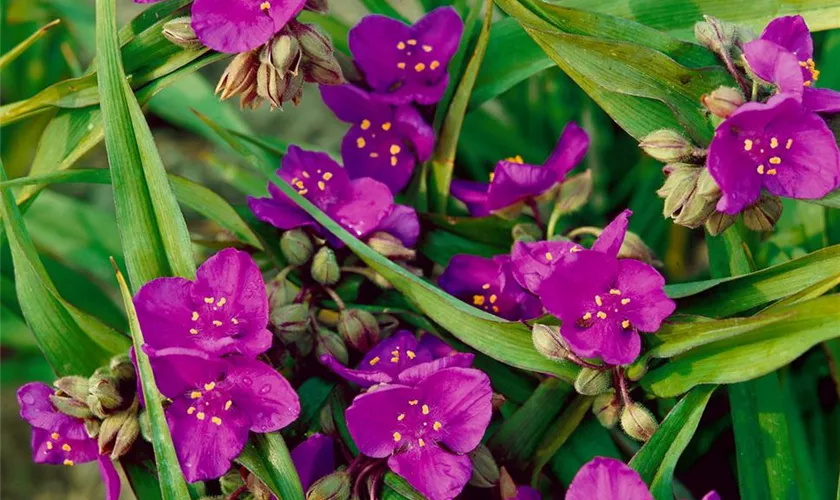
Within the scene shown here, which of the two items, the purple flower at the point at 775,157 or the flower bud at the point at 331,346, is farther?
the flower bud at the point at 331,346

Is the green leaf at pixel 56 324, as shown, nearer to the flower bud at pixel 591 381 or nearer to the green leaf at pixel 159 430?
the green leaf at pixel 159 430

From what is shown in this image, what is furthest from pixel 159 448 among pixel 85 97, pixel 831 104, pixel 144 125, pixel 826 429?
pixel 826 429

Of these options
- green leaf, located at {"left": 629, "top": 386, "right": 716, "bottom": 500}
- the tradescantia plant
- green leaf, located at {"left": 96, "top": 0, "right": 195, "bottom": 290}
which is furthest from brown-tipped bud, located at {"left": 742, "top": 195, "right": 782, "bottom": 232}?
green leaf, located at {"left": 96, "top": 0, "right": 195, "bottom": 290}

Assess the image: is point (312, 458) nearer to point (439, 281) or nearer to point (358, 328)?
point (358, 328)

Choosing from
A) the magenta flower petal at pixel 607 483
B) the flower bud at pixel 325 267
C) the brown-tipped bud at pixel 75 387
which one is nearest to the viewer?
the magenta flower petal at pixel 607 483

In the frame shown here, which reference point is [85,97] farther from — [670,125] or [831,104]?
[831,104]

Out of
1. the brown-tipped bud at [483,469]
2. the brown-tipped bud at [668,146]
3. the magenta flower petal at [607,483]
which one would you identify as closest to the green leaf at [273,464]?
the brown-tipped bud at [483,469]

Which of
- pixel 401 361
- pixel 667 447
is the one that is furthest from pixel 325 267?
pixel 667 447
